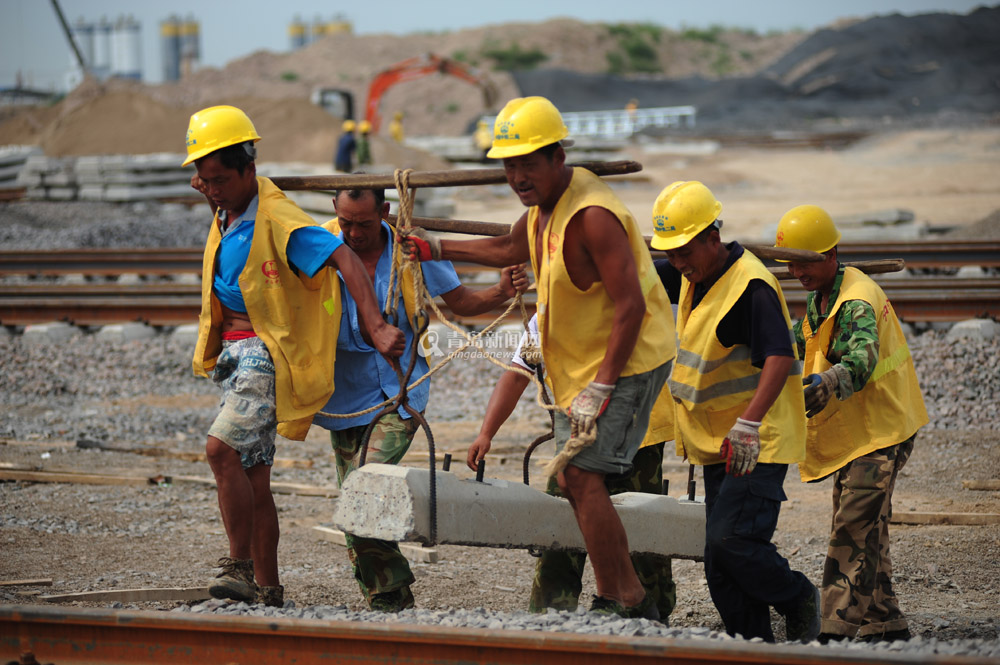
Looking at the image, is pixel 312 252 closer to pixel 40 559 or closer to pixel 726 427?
pixel 726 427

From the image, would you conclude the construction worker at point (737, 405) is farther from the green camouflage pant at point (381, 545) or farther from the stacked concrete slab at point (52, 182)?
the stacked concrete slab at point (52, 182)

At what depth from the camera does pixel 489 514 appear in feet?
14.0

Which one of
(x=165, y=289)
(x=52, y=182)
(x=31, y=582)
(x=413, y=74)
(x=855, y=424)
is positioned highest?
(x=413, y=74)

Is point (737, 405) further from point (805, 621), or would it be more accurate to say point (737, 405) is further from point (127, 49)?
point (127, 49)

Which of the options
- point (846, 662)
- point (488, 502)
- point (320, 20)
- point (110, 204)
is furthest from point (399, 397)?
point (320, 20)

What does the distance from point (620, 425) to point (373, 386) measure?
1303 mm

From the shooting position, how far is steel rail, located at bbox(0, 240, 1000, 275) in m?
12.3

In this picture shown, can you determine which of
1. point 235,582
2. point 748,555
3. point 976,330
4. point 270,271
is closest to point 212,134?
point 270,271

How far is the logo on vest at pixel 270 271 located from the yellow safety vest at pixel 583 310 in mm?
1111

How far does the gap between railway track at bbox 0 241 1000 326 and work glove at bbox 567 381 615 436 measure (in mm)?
5964

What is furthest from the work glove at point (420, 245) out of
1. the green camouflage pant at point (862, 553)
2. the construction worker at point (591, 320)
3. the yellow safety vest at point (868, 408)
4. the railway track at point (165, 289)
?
the railway track at point (165, 289)

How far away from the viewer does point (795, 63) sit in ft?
206

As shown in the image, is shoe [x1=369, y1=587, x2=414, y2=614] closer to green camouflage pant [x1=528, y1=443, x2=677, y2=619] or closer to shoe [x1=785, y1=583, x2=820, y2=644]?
green camouflage pant [x1=528, y1=443, x2=677, y2=619]

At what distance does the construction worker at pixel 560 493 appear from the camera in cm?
447
